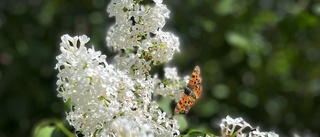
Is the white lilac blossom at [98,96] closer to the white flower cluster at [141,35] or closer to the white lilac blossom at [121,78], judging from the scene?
the white lilac blossom at [121,78]

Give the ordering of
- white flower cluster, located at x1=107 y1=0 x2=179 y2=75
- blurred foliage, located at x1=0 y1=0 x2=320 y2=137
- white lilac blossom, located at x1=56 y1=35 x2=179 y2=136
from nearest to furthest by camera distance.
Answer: white lilac blossom, located at x1=56 y1=35 x2=179 y2=136, white flower cluster, located at x1=107 y1=0 x2=179 y2=75, blurred foliage, located at x1=0 y1=0 x2=320 y2=137

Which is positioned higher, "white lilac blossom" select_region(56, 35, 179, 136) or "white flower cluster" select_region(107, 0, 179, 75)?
"white flower cluster" select_region(107, 0, 179, 75)

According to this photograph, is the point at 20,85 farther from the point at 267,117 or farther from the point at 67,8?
the point at 267,117

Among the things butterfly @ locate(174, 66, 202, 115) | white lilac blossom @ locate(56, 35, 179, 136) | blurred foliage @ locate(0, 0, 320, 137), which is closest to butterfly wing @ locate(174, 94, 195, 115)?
butterfly @ locate(174, 66, 202, 115)

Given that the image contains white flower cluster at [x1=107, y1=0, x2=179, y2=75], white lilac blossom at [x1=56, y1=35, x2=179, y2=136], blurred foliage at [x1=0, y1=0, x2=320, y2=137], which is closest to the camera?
white lilac blossom at [x1=56, y1=35, x2=179, y2=136]

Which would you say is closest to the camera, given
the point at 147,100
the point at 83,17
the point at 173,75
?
the point at 147,100

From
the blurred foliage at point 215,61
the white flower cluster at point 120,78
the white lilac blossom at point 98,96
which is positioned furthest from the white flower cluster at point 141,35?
the blurred foliage at point 215,61

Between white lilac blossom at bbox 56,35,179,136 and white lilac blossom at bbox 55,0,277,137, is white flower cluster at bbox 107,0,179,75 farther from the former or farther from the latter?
white lilac blossom at bbox 56,35,179,136

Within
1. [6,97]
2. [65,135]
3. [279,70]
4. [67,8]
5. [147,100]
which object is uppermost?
[67,8]

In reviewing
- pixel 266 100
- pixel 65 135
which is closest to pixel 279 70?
pixel 266 100
